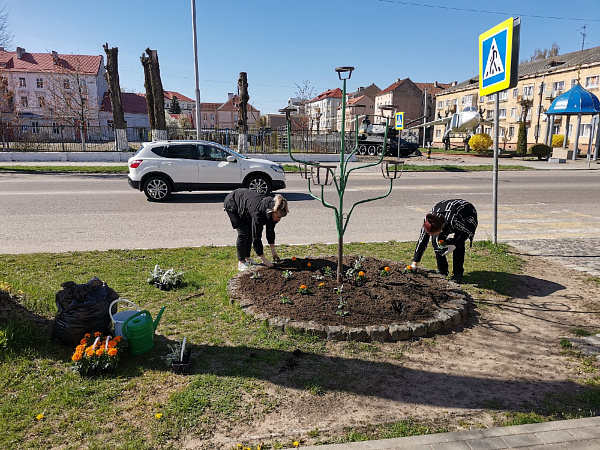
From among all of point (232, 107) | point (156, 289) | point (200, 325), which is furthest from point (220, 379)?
point (232, 107)

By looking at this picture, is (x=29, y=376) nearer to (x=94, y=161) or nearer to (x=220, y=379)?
(x=220, y=379)

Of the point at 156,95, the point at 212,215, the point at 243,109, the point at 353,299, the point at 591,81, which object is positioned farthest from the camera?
the point at 591,81

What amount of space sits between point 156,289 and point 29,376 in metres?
2.00

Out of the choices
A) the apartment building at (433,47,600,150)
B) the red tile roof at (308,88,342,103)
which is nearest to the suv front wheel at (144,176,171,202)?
the apartment building at (433,47,600,150)

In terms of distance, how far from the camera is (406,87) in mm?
75500

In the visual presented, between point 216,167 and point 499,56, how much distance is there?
26.3ft

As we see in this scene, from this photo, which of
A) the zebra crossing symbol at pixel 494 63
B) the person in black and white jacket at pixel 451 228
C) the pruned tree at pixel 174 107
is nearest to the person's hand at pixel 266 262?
Result: the person in black and white jacket at pixel 451 228

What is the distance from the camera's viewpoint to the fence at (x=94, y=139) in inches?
972

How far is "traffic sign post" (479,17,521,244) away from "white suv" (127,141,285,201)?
21.9ft

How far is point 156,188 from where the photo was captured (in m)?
12.0

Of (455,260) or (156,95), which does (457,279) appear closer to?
(455,260)

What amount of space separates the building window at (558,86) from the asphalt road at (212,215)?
1296 inches

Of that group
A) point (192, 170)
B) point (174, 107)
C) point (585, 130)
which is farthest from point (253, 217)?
point (174, 107)

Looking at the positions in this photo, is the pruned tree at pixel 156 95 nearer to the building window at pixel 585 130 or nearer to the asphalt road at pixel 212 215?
the asphalt road at pixel 212 215
